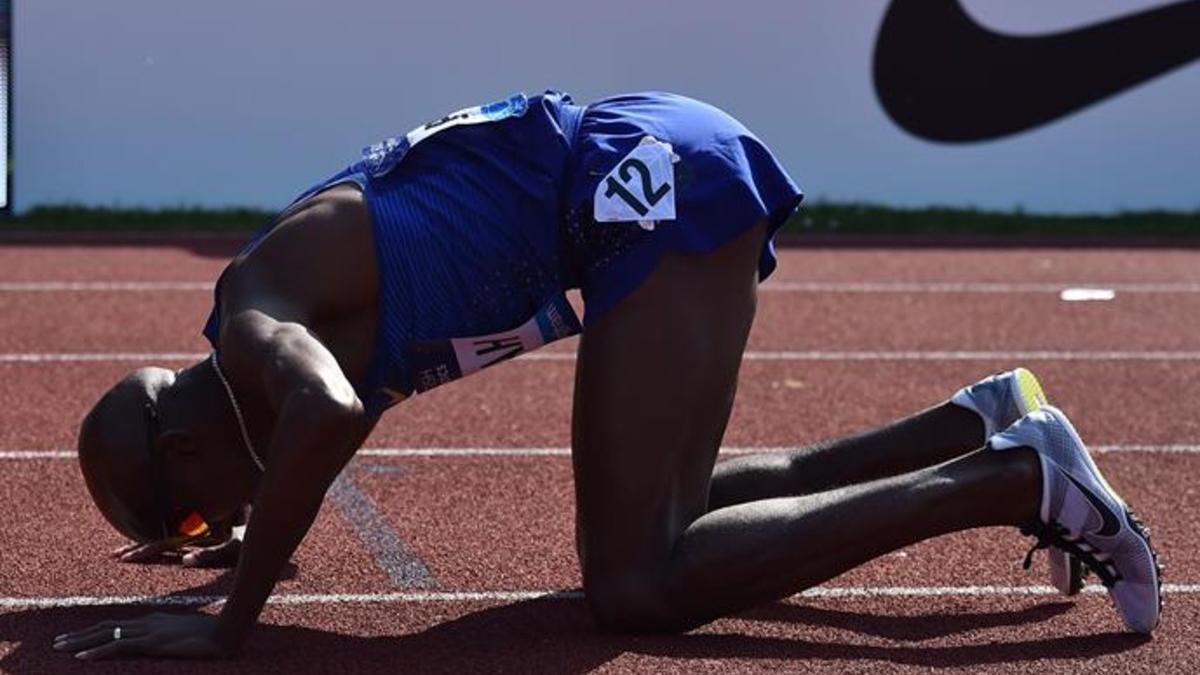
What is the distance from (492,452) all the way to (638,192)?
8.57ft

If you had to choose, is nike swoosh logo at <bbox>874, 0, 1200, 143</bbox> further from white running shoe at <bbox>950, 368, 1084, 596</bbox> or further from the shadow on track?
the shadow on track

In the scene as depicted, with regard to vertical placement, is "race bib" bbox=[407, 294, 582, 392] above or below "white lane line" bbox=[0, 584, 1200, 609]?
above

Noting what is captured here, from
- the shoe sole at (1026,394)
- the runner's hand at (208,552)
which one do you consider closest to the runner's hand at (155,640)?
the runner's hand at (208,552)

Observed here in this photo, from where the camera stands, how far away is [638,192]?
14.7ft

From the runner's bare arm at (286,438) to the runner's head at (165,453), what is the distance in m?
0.24

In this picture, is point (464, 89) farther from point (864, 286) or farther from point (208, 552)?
point (208, 552)

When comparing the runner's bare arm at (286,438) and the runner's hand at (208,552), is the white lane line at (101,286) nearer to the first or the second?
the runner's hand at (208,552)

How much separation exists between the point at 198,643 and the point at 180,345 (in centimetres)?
509

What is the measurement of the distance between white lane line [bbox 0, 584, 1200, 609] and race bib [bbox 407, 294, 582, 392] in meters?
0.62

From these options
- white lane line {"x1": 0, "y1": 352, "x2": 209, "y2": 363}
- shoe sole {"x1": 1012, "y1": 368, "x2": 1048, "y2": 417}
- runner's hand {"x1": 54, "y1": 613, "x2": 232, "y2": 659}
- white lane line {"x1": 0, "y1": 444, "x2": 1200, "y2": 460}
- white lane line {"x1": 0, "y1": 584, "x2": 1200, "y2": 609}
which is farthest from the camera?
white lane line {"x1": 0, "y1": 352, "x2": 209, "y2": 363}

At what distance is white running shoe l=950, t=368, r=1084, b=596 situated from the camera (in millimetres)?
4938

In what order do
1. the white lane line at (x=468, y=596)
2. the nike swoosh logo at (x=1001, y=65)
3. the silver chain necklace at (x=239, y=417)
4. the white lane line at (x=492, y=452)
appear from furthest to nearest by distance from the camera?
the nike swoosh logo at (x=1001, y=65), the white lane line at (x=492, y=452), the white lane line at (x=468, y=596), the silver chain necklace at (x=239, y=417)

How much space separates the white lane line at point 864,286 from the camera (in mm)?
10680

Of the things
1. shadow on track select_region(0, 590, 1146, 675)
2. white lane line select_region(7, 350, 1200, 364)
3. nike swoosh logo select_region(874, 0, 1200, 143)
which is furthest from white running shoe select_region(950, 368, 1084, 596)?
nike swoosh logo select_region(874, 0, 1200, 143)
